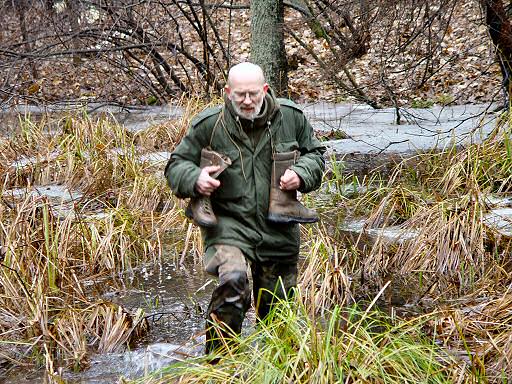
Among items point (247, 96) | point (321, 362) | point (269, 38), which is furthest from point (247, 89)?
point (269, 38)

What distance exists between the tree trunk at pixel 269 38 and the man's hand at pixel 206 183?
618 cm

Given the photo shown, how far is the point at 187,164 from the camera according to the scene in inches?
172

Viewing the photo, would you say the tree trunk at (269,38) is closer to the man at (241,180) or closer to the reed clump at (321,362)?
the man at (241,180)

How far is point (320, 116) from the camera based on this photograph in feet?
40.7

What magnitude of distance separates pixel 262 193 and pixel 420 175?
4342 millimetres

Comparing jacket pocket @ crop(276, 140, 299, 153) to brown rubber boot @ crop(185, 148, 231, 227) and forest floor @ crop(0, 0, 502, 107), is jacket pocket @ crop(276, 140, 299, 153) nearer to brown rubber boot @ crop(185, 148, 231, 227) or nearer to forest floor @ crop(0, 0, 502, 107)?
brown rubber boot @ crop(185, 148, 231, 227)

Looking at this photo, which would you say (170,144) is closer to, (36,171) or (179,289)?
(36,171)

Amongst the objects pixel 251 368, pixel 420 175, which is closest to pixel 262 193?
pixel 251 368

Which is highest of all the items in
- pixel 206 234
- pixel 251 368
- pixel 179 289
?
pixel 206 234

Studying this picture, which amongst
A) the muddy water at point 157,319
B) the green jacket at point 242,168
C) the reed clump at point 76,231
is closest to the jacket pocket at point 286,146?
the green jacket at point 242,168

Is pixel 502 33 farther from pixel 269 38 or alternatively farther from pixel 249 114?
pixel 249 114

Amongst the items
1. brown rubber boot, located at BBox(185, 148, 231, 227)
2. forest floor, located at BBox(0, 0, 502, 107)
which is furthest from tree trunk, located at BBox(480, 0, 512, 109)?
brown rubber boot, located at BBox(185, 148, 231, 227)

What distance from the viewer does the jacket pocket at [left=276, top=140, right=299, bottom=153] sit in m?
4.39

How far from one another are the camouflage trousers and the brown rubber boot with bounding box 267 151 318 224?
279mm
